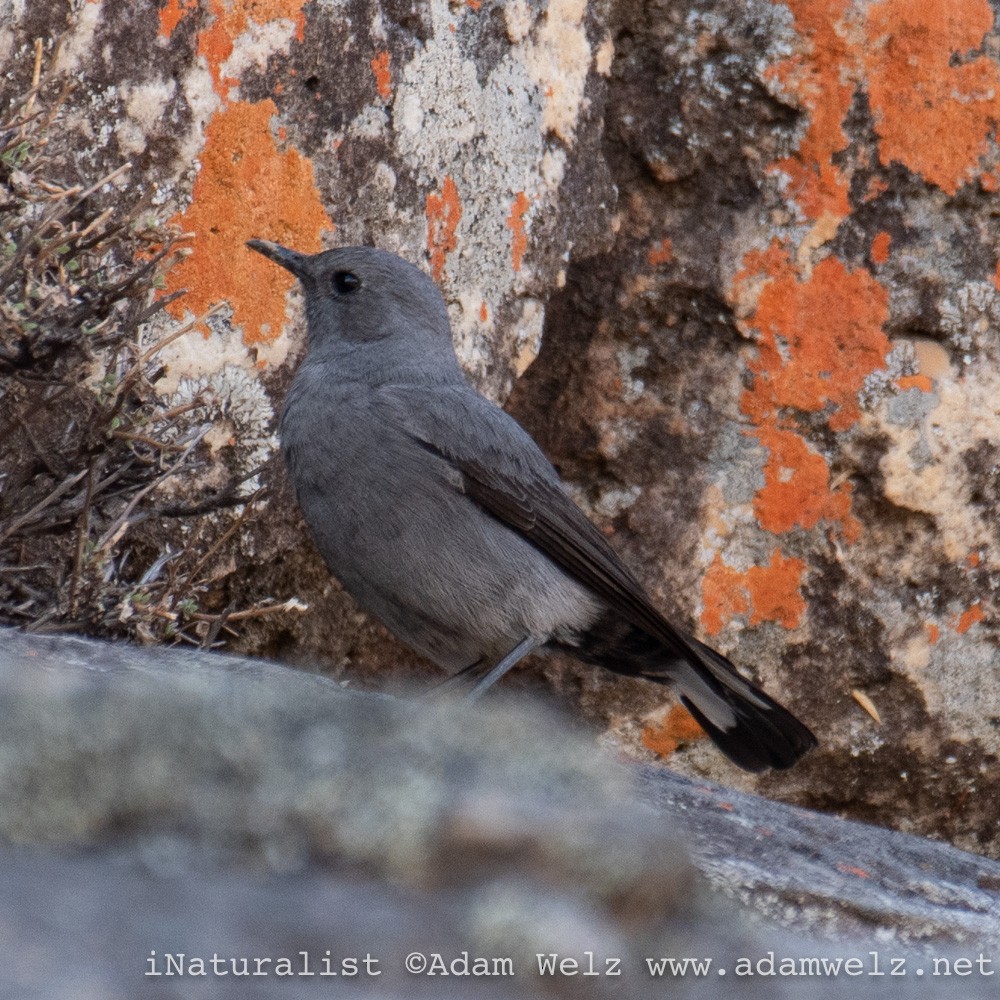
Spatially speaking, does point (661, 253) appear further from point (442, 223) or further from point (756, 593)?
point (756, 593)

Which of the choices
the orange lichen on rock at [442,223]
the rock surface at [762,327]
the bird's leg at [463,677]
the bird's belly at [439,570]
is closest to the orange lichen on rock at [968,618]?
the rock surface at [762,327]

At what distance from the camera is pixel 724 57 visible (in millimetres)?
5812

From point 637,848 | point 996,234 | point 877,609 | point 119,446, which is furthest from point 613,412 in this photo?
point 637,848

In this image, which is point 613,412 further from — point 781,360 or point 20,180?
point 20,180

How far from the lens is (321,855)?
5.08 ft

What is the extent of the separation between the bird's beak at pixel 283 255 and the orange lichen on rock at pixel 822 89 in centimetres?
206

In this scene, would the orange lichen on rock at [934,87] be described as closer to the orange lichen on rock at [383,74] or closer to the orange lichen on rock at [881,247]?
the orange lichen on rock at [881,247]

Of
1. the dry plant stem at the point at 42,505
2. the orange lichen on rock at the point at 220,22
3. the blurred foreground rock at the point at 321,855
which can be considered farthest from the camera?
the orange lichen on rock at the point at 220,22

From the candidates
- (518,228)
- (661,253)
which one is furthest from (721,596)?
(518,228)

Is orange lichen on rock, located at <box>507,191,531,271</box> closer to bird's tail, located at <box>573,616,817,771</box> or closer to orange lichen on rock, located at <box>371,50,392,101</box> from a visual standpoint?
orange lichen on rock, located at <box>371,50,392,101</box>

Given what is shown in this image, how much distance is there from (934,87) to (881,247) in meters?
0.63

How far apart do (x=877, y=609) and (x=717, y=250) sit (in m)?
1.51

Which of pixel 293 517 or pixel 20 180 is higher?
pixel 20 180

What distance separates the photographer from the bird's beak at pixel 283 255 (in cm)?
478
